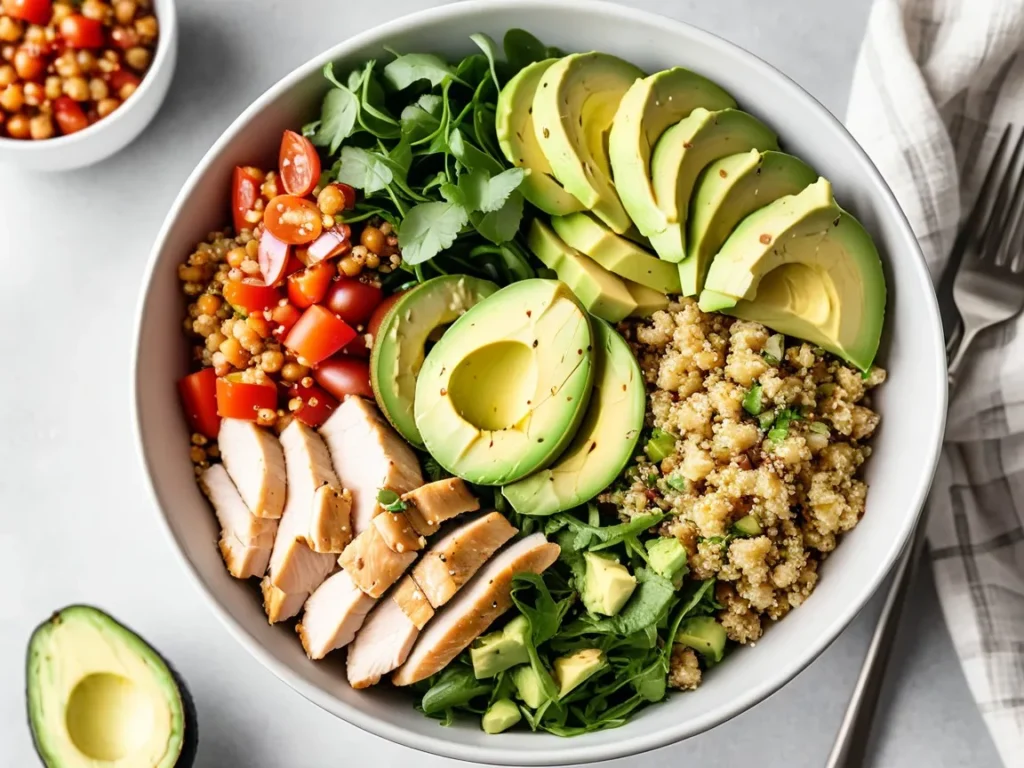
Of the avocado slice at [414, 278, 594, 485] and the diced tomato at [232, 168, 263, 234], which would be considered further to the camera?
the diced tomato at [232, 168, 263, 234]

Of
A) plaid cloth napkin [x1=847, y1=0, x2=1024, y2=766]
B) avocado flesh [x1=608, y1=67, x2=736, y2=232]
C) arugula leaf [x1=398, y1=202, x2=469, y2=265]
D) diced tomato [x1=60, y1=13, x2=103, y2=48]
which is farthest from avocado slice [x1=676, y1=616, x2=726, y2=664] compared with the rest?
diced tomato [x1=60, y1=13, x2=103, y2=48]

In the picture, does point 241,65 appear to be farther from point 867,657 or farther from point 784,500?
point 867,657

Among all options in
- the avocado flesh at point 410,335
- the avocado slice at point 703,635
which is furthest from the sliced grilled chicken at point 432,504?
the avocado slice at point 703,635

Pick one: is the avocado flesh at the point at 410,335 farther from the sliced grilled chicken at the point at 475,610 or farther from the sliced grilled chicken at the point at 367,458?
the sliced grilled chicken at the point at 475,610

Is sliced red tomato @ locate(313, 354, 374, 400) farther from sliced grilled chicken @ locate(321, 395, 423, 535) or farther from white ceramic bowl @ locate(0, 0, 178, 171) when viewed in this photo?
white ceramic bowl @ locate(0, 0, 178, 171)

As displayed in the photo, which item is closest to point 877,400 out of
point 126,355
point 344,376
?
point 344,376

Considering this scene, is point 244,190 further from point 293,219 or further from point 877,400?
point 877,400

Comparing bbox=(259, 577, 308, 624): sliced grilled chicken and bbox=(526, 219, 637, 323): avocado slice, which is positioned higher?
bbox=(526, 219, 637, 323): avocado slice
